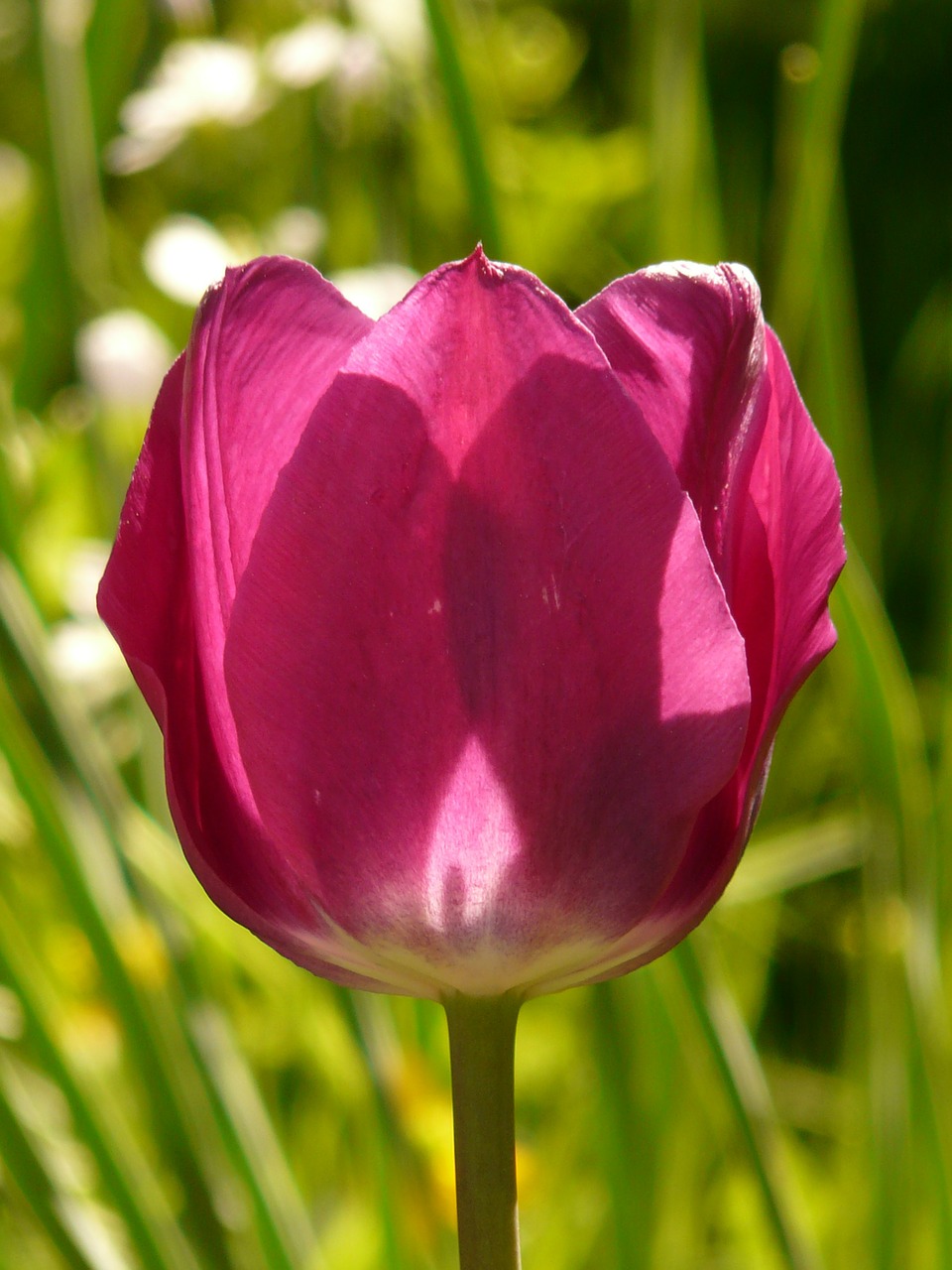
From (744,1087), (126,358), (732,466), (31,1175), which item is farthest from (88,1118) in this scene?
(126,358)

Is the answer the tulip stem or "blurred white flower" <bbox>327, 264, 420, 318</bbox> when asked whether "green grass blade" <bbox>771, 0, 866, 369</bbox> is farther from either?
the tulip stem

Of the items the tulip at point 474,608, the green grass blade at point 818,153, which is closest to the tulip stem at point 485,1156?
the tulip at point 474,608

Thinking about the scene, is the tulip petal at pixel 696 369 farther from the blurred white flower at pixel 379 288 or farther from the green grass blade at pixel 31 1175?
the blurred white flower at pixel 379 288

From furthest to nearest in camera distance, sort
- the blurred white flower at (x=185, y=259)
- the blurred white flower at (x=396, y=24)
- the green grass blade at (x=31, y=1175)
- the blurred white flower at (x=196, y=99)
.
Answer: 1. the blurred white flower at (x=196, y=99)
2. the blurred white flower at (x=185, y=259)
3. the blurred white flower at (x=396, y=24)
4. the green grass blade at (x=31, y=1175)

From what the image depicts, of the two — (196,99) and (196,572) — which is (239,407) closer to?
(196,572)

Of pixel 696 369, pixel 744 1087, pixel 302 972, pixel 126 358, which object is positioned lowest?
pixel 302 972
